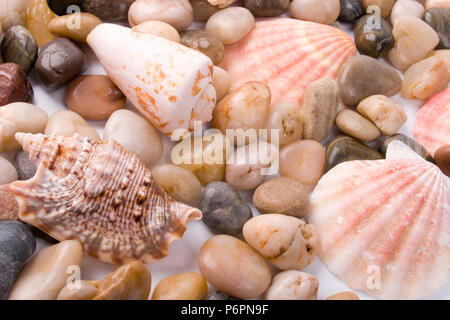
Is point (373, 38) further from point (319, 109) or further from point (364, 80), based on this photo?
point (319, 109)

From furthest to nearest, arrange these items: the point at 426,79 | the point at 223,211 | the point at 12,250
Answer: the point at 426,79 → the point at 223,211 → the point at 12,250

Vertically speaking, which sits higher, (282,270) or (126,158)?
(126,158)

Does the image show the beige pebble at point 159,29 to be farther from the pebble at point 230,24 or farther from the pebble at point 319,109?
the pebble at point 319,109

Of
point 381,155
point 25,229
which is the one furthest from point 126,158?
point 381,155

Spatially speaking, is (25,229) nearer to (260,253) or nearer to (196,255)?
(196,255)

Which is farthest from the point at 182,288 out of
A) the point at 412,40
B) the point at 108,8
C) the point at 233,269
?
the point at 412,40

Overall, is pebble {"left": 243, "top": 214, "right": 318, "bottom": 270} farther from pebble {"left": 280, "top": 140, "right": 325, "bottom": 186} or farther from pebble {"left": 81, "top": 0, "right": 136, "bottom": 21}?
pebble {"left": 81, "top": 0, "right": 136, "bottom": 21}
